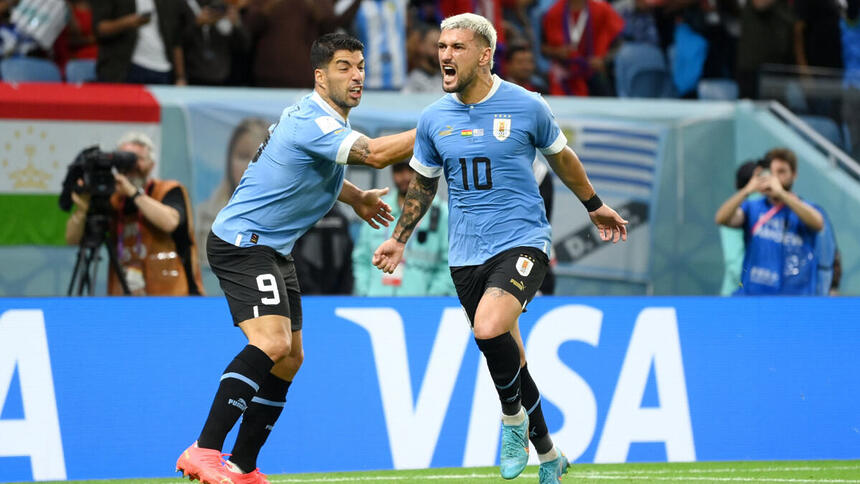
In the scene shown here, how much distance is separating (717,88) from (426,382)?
642cm

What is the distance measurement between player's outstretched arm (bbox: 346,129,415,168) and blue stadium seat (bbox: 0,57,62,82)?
19.6 ft

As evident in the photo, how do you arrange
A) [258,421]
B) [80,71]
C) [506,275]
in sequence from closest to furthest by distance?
[506,275] → [258,421] → [80,71]

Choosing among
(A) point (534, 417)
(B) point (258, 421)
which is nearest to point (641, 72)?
(A) point (534, 417)

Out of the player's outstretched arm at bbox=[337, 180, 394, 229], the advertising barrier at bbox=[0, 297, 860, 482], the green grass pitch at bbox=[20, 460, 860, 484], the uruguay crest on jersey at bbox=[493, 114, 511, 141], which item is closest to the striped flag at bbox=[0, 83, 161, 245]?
the advertising barrier at bbox=[0, 297, 860, 482]

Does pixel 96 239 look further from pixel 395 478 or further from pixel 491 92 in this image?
pixel 491 92

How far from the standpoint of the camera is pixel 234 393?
Result: 6062 mm

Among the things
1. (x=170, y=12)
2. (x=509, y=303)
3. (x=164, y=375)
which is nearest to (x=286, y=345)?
(x=509, y=303)

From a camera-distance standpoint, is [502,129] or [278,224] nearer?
[502,129]

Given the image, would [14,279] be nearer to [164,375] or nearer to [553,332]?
[164,375]

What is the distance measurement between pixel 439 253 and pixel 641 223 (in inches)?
145

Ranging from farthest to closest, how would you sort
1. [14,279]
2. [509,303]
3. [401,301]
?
[14,279]
[401,301]
[509,303]

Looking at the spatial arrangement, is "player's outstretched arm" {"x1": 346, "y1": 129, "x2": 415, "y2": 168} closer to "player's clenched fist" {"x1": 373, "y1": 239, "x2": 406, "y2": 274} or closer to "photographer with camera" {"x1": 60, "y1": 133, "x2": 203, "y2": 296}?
"player's clenched fist" {"x1": 373, "y1": 239, "x2": 406, "y2": 274}

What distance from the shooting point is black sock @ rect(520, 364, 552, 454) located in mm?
6422

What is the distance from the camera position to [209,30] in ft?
37.9
